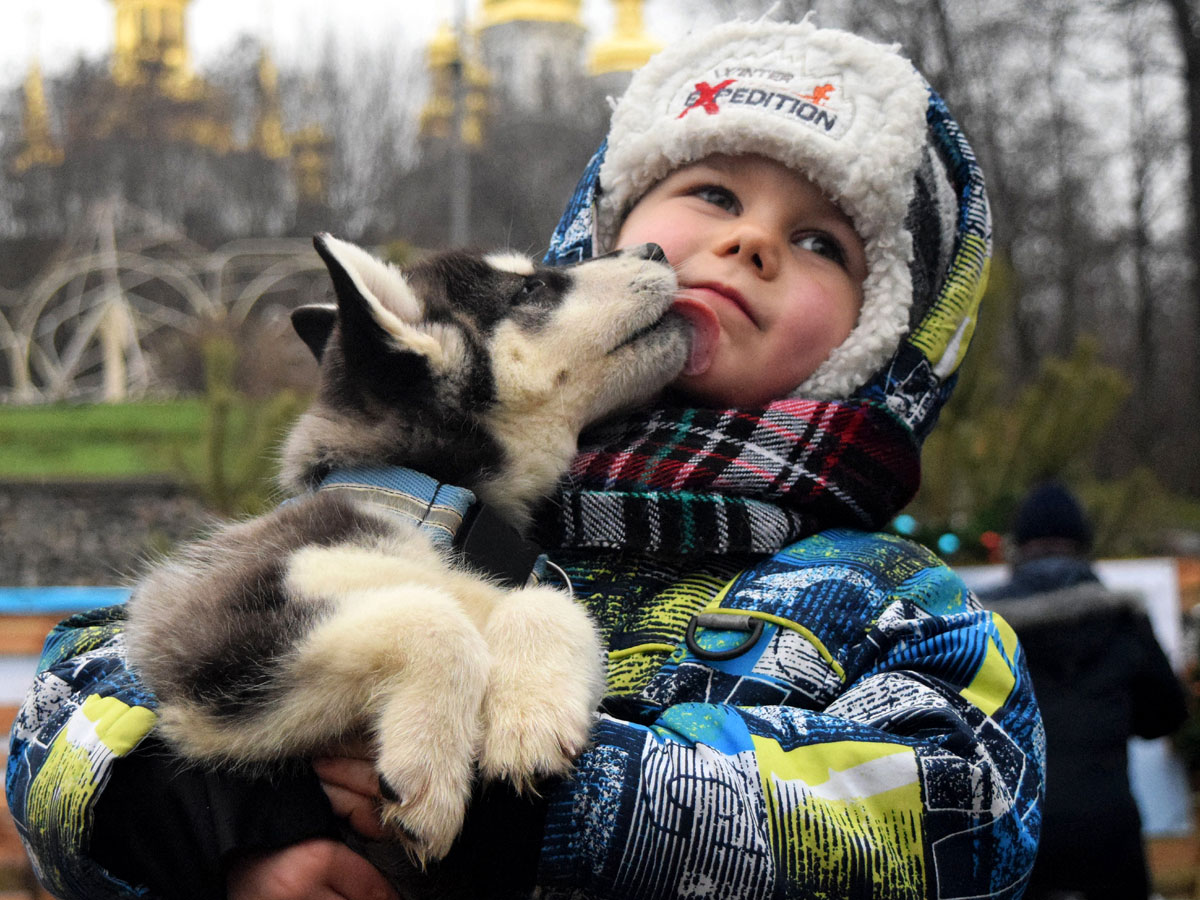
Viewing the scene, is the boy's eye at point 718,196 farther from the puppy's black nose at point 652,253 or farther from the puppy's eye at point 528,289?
the puppy's eye at point 528,289

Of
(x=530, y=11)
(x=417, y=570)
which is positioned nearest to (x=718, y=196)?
(x=417, y=570)

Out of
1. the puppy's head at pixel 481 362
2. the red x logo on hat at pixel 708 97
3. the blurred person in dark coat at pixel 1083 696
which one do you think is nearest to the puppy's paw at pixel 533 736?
the puppy's head at pixel 481 362

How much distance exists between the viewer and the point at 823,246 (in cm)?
265

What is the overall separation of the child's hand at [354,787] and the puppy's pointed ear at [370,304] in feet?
2.59

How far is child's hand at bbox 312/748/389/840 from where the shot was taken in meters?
1.77

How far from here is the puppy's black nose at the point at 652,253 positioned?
2459 mm

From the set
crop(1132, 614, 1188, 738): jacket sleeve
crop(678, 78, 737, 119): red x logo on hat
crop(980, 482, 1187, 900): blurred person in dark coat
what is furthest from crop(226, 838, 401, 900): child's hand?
crop(1132, 614, 1188, 738): jacket sleeve

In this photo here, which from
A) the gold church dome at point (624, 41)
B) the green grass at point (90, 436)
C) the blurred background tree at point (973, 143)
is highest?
the gold church dome at point (624, 41)

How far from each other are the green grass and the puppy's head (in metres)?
15.7

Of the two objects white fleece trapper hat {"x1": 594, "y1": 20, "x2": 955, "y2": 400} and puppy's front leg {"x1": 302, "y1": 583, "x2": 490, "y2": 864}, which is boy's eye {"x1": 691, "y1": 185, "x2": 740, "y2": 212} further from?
puppy's front leg {"x1": 302, "y1": 583, "x2": 490, "y2": 864}

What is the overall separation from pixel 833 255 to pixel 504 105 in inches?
1929

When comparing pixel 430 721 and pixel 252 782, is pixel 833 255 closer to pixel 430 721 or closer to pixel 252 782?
pixel 430 721

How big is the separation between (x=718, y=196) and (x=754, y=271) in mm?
291

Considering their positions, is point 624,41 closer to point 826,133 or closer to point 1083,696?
point 1083,696
